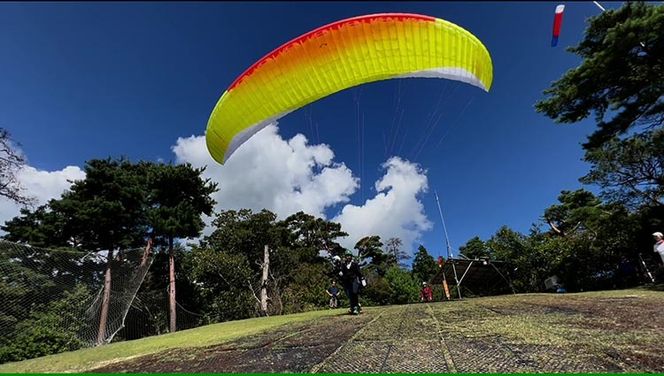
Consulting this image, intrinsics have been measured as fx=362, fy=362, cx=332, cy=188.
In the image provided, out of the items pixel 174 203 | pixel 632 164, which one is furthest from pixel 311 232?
pixel 632 164

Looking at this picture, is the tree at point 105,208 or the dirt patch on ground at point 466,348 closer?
the dirt patch on ground at point 466,348

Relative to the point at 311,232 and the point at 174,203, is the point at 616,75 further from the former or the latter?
the point at 311,232

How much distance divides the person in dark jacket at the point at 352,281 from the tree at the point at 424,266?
38.8m

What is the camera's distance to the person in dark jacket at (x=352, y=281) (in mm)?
7953

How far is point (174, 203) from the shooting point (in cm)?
2127

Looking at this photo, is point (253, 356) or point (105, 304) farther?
point (105, 304)

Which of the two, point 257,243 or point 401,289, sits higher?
point 257,243

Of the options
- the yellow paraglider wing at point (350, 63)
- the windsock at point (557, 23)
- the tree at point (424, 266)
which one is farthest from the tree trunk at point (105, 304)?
the tree at point (424, 266)

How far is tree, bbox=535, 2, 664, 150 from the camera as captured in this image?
37.3 ft

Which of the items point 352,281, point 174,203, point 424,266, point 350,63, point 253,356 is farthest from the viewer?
point 424,266

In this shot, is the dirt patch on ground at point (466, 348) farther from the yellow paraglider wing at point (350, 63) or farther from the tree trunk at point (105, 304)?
the tree trunk at point (105, 304)

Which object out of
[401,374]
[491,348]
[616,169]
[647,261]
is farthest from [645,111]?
[401,374]

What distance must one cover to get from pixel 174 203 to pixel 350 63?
1766cm

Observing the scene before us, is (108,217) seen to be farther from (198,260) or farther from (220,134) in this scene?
(220,134)
